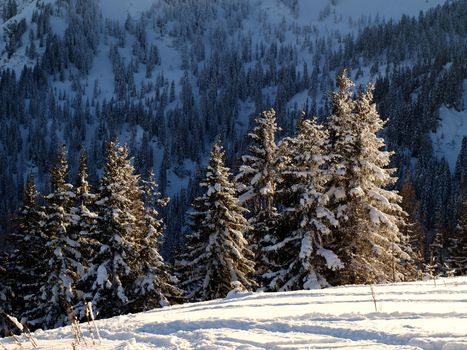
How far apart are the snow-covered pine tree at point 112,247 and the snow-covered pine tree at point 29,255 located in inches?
115

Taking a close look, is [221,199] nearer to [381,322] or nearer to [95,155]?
[381,322]

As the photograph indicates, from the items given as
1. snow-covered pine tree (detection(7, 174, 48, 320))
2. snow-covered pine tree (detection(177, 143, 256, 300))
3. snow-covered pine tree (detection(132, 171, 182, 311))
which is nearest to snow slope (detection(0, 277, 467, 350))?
snow-covered pine tree (detection(177, 143, 256, 300))

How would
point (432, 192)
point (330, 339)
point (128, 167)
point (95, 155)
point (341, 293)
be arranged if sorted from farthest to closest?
1. point (95, 155)
2. point (432, 192)
3. point (128, 167)
4. point (341, 293)
5. point (330, 339)

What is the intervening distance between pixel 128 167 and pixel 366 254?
13057 mm

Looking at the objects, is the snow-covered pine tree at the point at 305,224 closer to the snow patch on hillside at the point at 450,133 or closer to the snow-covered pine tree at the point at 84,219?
the snow-covered pine tree at the point at 84,219

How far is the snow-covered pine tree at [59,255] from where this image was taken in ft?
74.7

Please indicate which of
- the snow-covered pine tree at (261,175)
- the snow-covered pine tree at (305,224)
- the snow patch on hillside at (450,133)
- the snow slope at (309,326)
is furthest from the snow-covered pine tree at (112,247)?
the snow patch on hillside at (450,133)

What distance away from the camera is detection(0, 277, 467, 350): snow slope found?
4426mm

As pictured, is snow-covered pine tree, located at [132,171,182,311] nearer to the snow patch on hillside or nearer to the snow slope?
the snow slope

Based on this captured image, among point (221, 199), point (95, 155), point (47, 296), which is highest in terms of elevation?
point (95, 155)

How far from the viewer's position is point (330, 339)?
4.57m

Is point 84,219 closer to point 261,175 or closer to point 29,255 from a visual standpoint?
point 29,255

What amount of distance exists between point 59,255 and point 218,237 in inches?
312

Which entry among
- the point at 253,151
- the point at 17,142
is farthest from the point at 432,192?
the point at 17,142
